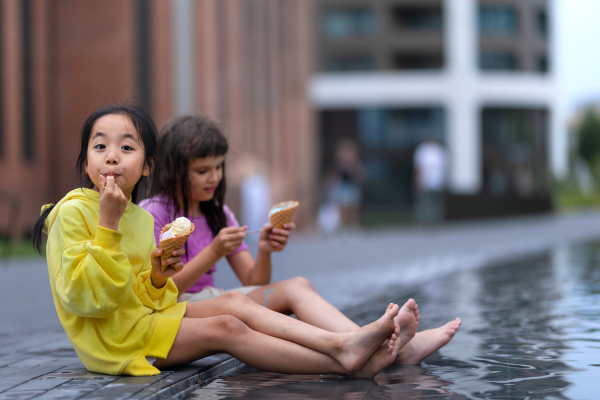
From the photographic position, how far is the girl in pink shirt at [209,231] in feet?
12.2

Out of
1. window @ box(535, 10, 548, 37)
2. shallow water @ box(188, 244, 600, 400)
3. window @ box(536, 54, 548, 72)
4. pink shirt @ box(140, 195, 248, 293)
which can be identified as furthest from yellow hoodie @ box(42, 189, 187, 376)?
window @ box(535, 10, 548, 37)

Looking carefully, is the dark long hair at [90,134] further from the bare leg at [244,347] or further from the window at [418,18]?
the window at [418,18]

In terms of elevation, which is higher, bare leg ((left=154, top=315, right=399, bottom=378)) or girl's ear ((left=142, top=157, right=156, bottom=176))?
girl's ear ((left=142, top=157, right=156, bottom=176))

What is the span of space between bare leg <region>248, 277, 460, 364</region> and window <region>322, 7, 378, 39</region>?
158 ft

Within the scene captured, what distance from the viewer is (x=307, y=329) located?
11.3ft

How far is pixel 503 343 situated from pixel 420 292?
8.88 ft

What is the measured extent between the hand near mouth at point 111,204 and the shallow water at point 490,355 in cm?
85

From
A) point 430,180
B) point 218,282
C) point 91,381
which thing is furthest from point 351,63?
point 91,381

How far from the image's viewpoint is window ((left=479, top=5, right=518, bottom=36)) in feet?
162

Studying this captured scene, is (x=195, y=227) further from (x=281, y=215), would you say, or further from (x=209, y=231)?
(x=281, y=215)

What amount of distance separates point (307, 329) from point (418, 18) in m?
49.7

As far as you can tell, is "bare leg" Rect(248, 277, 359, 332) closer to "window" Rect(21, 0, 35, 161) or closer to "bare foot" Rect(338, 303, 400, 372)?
"bare foot" Rect(338, 303, 400, 372)

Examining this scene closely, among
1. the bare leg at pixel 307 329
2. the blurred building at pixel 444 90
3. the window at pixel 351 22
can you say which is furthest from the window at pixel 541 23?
the bare leg at pixel 307 329

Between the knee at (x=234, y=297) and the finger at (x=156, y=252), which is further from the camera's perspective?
the knee at (x=234, y=297)
